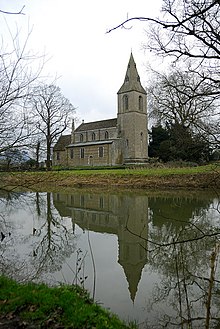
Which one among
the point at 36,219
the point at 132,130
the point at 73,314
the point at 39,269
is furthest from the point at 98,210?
the point at 132,130

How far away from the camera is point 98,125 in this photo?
1929 inches

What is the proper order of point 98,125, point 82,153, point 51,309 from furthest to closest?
point 98,125, point 82,153, point 51,309

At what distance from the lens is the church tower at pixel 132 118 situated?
144 feet

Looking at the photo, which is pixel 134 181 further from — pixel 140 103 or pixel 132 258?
pixel 140 103

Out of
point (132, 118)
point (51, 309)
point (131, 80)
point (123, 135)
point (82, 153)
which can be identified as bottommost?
point (51, 309)

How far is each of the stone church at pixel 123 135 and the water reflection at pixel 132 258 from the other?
31.5 meters

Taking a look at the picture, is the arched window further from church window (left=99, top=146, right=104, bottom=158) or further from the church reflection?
the church reflection

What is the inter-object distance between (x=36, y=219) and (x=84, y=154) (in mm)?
36542

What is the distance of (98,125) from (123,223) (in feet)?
129

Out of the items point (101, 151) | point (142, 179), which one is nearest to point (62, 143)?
point (101, 151)

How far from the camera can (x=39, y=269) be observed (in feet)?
19.3

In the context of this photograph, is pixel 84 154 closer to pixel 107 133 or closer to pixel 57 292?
pixel 107 133

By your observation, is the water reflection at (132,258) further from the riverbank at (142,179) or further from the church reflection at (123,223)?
the riverbank at (142,179)

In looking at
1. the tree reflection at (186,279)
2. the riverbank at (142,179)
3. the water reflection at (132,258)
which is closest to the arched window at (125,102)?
the riverbank at (142,179)
